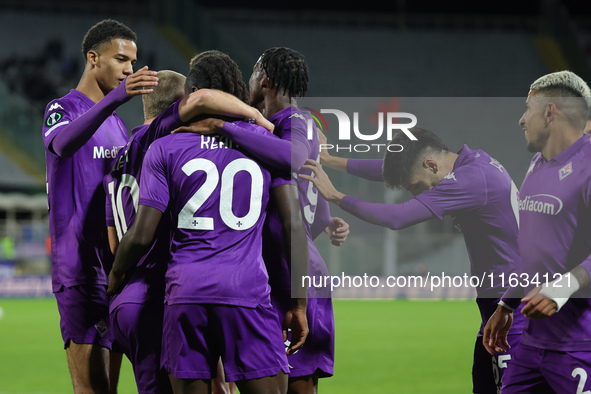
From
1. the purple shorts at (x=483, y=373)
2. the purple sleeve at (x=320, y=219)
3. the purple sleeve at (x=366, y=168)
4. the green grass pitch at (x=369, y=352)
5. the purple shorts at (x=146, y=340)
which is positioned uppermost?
the purple sleeve at (x=366, y=168)

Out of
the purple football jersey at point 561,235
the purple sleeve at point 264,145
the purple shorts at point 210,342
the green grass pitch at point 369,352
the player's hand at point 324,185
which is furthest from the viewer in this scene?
the green grass pitch at point 369,352

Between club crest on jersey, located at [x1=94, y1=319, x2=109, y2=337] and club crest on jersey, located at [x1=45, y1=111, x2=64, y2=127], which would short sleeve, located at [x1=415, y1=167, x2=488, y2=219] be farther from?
club crest on jersey, located at [x1=45, y1=111, x2=64, y2=127]

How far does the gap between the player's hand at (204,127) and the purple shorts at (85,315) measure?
3.86ft

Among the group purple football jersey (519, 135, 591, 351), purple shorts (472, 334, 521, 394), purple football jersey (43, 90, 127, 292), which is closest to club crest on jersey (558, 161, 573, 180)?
purple football jersey (519, 135, 591, 351)

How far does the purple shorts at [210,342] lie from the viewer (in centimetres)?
296

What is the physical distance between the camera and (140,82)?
333cm

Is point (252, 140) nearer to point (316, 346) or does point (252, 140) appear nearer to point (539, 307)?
point (316, 346)

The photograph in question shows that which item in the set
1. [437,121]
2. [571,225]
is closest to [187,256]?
[437,121]

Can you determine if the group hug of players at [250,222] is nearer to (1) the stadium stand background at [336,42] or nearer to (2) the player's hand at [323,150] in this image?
(2) the player's hand at [323,150]

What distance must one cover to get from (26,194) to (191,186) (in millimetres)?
20066

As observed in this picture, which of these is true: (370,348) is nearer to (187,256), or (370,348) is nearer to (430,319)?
(430,319)

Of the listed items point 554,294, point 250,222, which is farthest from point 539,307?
point 250,222

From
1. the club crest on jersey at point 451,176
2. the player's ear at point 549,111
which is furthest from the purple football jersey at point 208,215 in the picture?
the player's ear at point 549,111

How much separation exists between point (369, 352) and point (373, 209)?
695 cm
